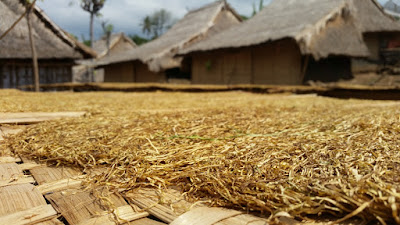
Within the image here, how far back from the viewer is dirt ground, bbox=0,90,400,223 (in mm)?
819

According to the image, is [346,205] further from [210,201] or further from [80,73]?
[80,73]

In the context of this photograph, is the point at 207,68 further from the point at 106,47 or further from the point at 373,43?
the point at 106,47

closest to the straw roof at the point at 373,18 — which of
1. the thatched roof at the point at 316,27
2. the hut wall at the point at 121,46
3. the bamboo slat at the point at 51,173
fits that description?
the thatched roof at the point at 316,27

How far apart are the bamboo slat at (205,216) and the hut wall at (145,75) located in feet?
52.0

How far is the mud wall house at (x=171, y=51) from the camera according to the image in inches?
631

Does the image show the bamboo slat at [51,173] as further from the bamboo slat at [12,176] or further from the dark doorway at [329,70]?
the dark doorway at [329,70]

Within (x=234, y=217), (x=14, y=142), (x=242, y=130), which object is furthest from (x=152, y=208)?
(x=14, y=142)

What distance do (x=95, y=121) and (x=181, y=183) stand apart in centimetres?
132

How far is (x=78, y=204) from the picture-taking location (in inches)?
37.9

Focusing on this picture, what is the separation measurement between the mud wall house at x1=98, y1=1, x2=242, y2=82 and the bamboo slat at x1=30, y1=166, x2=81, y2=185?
14.5m

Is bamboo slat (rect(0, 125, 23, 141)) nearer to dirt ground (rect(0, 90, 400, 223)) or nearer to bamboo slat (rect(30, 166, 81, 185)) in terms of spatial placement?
dirt ground (rect(0, 90, 400, 223))

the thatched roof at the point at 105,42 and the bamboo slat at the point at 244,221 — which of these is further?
the thatched roof at the point at 105,42

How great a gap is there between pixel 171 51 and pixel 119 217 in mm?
15833

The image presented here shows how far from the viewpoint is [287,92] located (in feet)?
21.1
